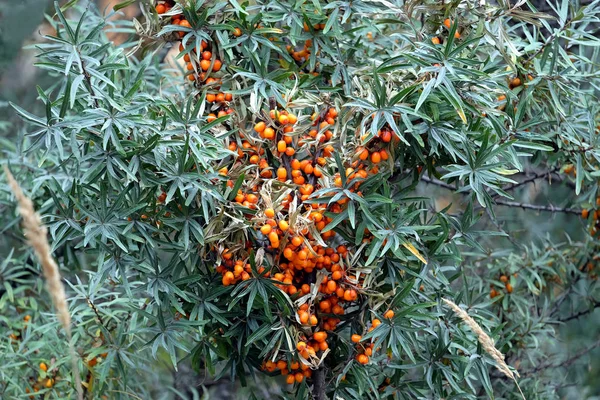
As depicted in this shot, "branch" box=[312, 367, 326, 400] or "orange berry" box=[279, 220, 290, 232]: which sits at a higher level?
"orange berry" box=[279, 220, 290, 232]

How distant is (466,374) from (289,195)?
75cm

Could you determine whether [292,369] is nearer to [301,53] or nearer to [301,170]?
[301,170]

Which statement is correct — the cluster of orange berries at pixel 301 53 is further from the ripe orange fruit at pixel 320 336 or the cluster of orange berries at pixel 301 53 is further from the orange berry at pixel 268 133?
the ripe orange fruit at pixel 320 336

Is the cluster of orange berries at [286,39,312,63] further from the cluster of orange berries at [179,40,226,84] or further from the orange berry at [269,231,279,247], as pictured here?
the orange berry at [269,231,279,247]

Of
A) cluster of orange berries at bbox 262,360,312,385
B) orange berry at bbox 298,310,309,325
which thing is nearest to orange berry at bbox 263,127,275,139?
orange berry at bbox 298,310,309,325

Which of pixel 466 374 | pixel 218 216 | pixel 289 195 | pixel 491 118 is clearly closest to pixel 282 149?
pixel 289 195

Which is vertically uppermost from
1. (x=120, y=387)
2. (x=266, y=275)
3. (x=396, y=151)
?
(x=396, y=151)

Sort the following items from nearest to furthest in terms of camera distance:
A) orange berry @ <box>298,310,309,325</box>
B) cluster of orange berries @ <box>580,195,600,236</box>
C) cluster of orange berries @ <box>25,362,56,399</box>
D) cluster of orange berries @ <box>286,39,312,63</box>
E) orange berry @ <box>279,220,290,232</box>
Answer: orange berry @ <box>279,220,290,232</box>
orange berry @ <box>298,310,309,325</box>
cluster of orange berries @ <box>286,39,312,63</box>
cluster of orange berries @ <box>25,362,56,399</box>
cluster of orange berries @ <box>580,195,600,236</box>

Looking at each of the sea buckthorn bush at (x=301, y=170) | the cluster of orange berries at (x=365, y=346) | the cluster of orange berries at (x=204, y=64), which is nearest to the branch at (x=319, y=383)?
the sea buckthorn bush at (x=301, y=170)

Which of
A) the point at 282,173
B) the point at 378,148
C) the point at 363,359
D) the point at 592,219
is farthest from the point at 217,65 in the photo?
the point at 592,219

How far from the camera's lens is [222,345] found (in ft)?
6.62

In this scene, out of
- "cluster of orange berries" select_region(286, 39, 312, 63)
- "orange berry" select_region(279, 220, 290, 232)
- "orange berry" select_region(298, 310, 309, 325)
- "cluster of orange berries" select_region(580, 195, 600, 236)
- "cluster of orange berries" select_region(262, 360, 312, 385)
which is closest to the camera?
"orange berry" select_region(279, 220, 290, 232)

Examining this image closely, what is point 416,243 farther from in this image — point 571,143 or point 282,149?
point 571,143

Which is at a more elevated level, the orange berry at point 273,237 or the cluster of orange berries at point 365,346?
the orange berry at point 273,237
